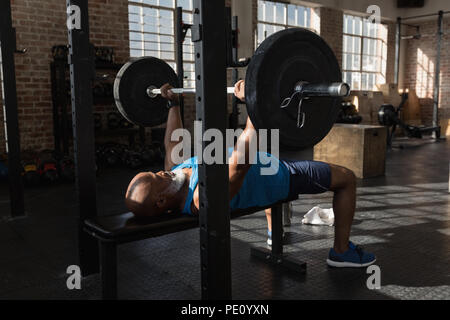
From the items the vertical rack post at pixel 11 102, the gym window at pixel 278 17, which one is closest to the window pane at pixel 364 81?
the gym window at pixel 278 17

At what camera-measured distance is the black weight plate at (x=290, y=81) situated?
1.14 metres

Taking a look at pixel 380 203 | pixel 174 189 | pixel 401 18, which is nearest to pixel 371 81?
pixel 401 18

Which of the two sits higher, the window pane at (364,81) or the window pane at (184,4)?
the window pane at (184,4)

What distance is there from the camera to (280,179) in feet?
5.48

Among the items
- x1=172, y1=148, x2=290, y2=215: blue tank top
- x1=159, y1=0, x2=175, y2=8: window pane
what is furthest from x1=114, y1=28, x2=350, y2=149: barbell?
x1=159, y1=0, x2=175, y2=8: window pane

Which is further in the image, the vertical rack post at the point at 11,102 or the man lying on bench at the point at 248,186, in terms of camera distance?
the vertical rack post at the point at 11,102

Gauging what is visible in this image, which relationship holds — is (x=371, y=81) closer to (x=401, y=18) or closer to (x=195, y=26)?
(x=401, y=18)

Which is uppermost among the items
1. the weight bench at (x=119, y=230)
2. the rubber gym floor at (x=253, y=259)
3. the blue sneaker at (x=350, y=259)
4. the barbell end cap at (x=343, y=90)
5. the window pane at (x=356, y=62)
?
the window pane at (x=356, y=62)

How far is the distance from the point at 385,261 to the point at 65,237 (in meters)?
1.65

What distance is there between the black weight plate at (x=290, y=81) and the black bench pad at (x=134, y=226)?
1.50ft

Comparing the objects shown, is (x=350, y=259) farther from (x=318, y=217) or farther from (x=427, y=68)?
(x=427, y=68)

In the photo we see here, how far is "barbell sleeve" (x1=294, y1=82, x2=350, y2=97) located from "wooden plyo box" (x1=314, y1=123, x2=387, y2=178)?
9.03ft

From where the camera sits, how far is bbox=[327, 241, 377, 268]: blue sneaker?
1849mm

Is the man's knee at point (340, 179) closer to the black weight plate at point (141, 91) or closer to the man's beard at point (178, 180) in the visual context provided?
the man's beard at point (178, 180)
